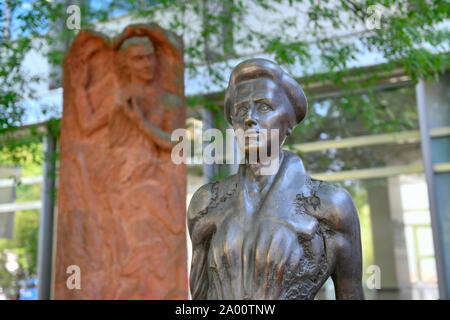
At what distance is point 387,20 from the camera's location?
4.82m

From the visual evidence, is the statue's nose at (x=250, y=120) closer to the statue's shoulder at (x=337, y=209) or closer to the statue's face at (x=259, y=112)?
the statue's face at (x=259, y=112)

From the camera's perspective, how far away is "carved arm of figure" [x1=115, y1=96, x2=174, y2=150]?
5.31 m

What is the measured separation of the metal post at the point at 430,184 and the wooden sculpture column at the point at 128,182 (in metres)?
3.20

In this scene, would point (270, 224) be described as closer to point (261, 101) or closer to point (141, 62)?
point (261, 101)

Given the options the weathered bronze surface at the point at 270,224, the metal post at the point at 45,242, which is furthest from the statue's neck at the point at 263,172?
the metal post at the point at 45,242

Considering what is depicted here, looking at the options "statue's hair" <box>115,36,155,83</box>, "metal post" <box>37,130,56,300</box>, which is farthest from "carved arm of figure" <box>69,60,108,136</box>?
"metal post" <box>37,130,56,300</box>

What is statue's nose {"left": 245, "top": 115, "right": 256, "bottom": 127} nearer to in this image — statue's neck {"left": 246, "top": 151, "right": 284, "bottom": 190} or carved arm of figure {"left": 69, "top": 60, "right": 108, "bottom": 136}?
statue's neck {"left": 246, "top": 151, "right": 284, "bottom": 190}

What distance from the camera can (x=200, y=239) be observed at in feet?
5.95

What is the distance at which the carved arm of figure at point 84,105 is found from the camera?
17.9 ft

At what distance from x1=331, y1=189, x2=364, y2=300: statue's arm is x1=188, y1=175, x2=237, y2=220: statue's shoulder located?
1.19ft

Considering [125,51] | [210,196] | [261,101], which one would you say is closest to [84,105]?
[125,51]

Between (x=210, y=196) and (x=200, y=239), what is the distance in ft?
0.50
